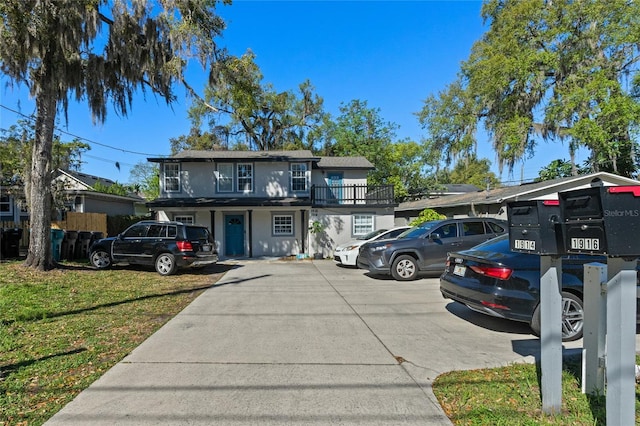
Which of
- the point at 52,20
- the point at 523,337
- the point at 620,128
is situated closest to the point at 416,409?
the point at 523,337

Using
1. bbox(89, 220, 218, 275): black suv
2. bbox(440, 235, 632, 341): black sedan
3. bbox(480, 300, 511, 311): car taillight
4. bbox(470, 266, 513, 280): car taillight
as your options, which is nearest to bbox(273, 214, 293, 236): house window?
bbox(89, 220, 218, 275): black suv

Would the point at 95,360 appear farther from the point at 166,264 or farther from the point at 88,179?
the point at 88,179

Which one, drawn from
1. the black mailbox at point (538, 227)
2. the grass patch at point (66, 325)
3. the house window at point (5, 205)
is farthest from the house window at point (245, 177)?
the black mailbox at point (538, 227)

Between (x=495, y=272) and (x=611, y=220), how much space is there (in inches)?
121

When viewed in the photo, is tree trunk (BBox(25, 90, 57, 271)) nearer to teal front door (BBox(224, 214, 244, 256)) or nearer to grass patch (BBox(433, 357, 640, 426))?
teal front door (BBox(224, 214, 244, 256))

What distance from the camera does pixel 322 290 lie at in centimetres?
959

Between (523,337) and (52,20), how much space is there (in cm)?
1328

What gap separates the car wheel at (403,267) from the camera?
1086 cm

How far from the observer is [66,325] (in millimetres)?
6012

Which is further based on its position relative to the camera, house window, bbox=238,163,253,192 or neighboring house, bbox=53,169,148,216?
neighboring house, bbox=53,169,148,216

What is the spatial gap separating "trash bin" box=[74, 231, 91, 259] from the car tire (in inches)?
632

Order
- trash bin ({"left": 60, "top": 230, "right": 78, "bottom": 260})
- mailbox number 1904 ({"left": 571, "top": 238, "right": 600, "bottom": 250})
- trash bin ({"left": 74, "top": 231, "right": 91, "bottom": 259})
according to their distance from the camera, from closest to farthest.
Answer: mailbox number 1904 ({"left": 571, "top": 238, "right": 600, "bottom": 250})
trash bin ({"left": 60, "top": 230, "right": 78, "bottom": 260})
trash bin ({"left": 74, "top": 231, "right": 91, "bottom": 259})

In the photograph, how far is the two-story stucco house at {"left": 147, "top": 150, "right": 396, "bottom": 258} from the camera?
1998cm

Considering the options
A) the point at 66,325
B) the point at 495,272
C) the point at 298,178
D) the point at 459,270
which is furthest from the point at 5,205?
the point at 495,272
